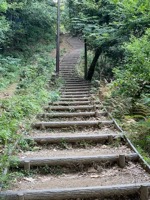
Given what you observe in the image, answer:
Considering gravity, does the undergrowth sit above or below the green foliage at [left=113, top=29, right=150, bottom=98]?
below

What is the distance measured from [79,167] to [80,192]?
0.83m

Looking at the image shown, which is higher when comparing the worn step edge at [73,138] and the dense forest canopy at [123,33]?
the dense forest canopy at [123,33]

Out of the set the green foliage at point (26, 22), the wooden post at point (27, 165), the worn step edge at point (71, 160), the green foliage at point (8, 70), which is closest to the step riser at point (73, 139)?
the worn step edge at point (71, 160)

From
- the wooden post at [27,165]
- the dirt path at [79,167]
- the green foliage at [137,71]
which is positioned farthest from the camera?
the green foliage at [137,71]

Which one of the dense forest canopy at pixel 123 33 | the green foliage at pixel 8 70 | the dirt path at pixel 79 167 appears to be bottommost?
the dirt path at pixel 79 167

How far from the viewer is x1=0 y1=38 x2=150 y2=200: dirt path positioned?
3.07 metres

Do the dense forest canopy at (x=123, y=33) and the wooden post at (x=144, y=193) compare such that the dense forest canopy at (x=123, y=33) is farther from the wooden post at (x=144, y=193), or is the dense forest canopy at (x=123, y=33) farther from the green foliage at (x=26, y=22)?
the wooden post at (x=144, y=193)

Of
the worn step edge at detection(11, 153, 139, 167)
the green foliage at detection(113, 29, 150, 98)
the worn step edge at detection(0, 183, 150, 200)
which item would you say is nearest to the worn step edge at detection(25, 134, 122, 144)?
the worn step edge at detection(11, 153, 139, 167)

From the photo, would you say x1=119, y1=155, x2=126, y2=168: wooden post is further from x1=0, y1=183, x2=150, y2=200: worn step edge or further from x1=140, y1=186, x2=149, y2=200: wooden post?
x1=140, y1=186, x2=149, y2=200: wooden post

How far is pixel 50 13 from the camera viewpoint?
17406mm

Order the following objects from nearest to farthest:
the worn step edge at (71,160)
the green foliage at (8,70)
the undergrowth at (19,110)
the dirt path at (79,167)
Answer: the dirt path at (79,167) < the worn step edge at (71,160) < the undergrowth at (19,110) < the green foliage at (8,70)

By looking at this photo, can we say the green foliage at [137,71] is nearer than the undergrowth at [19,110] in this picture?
No

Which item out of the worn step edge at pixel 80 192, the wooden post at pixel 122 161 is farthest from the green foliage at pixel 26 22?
the worn step edge at pixel 80 192

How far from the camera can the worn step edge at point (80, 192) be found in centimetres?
295
